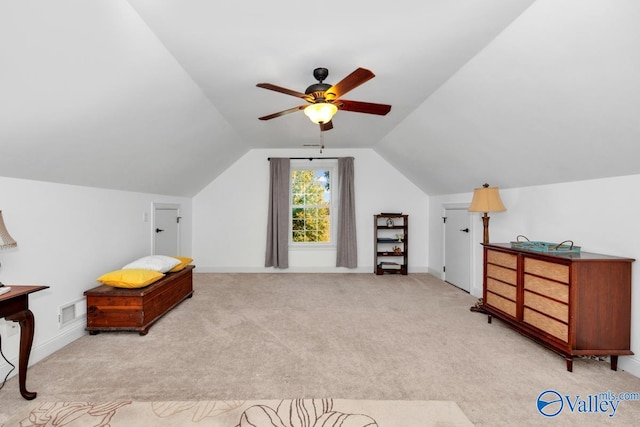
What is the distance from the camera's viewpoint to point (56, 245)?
7.83ft

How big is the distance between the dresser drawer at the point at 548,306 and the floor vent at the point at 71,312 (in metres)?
4.01

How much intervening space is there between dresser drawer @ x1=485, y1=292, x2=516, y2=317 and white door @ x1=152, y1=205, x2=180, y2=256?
4.19m

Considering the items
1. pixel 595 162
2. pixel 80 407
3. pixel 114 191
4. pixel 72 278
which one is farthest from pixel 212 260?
pixel 595 162

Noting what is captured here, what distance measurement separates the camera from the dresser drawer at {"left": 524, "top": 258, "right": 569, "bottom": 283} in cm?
210

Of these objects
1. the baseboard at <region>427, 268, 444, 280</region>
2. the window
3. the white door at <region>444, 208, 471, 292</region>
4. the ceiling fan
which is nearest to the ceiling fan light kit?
the ceiling fan

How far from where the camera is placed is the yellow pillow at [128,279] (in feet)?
8.71

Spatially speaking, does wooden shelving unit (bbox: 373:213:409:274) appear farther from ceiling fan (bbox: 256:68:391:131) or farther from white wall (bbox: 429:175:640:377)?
ceiling fan (bbox: 256:68:391:131)

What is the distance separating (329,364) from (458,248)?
3033 mm

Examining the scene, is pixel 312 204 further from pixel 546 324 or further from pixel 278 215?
pixel 546 324

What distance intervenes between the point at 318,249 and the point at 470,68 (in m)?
3.79

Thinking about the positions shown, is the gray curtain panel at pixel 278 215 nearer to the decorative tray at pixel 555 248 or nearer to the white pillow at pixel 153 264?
the white pillow at pixel 153 264

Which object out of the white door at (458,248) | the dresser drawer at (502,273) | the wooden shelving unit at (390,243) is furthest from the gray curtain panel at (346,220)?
the dresser drawer at (502,273)

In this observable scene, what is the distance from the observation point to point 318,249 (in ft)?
17.4

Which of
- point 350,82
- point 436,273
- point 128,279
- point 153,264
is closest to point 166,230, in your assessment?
point 153,264
